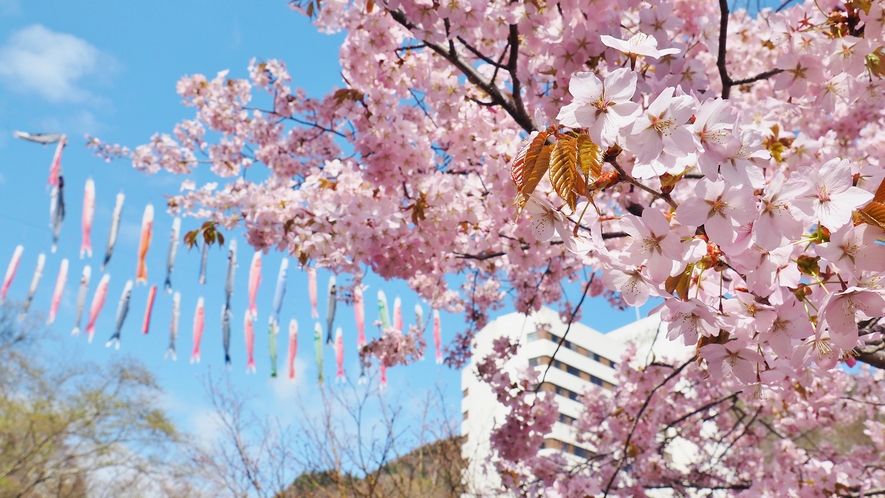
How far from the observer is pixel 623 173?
793mm

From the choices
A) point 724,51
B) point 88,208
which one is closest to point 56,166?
point 88,208

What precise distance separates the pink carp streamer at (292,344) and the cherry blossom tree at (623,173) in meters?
10.1

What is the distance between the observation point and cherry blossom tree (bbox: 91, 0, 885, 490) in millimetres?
765

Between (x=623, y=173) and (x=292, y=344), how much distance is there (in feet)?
49.2

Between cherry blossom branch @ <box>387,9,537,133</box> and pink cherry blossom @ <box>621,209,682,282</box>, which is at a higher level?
cherry blossom branch @ <box>387,9,537,133</box>

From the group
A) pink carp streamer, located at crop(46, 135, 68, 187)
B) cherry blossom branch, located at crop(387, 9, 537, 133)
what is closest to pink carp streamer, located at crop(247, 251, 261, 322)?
pink carp streamer, located at crop(46, 135, 68, 187)

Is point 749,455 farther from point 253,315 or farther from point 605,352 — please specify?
point 605,352

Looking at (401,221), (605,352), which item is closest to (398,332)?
(401,221)

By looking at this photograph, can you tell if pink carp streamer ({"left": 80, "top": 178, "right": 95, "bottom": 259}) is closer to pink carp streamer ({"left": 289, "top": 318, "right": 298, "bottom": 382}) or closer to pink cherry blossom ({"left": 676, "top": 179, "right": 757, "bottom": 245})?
pink carp streamer ({"left": 289, "top": 318, "right": 298, "bottom": 382})

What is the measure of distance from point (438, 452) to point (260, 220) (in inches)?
138

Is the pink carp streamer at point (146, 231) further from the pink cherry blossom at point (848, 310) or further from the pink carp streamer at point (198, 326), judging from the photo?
the pink cherry blossom at point (848, 310)

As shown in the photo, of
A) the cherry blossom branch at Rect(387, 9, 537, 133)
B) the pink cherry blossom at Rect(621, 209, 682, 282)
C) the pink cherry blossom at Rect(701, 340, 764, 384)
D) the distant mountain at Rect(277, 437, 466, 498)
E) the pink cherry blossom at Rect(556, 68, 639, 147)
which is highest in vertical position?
A: the cherry blossom branch at Rect(387, 9, 537, 133)

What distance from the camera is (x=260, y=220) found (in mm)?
2621

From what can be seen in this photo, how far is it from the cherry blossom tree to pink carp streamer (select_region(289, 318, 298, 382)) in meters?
10.1
